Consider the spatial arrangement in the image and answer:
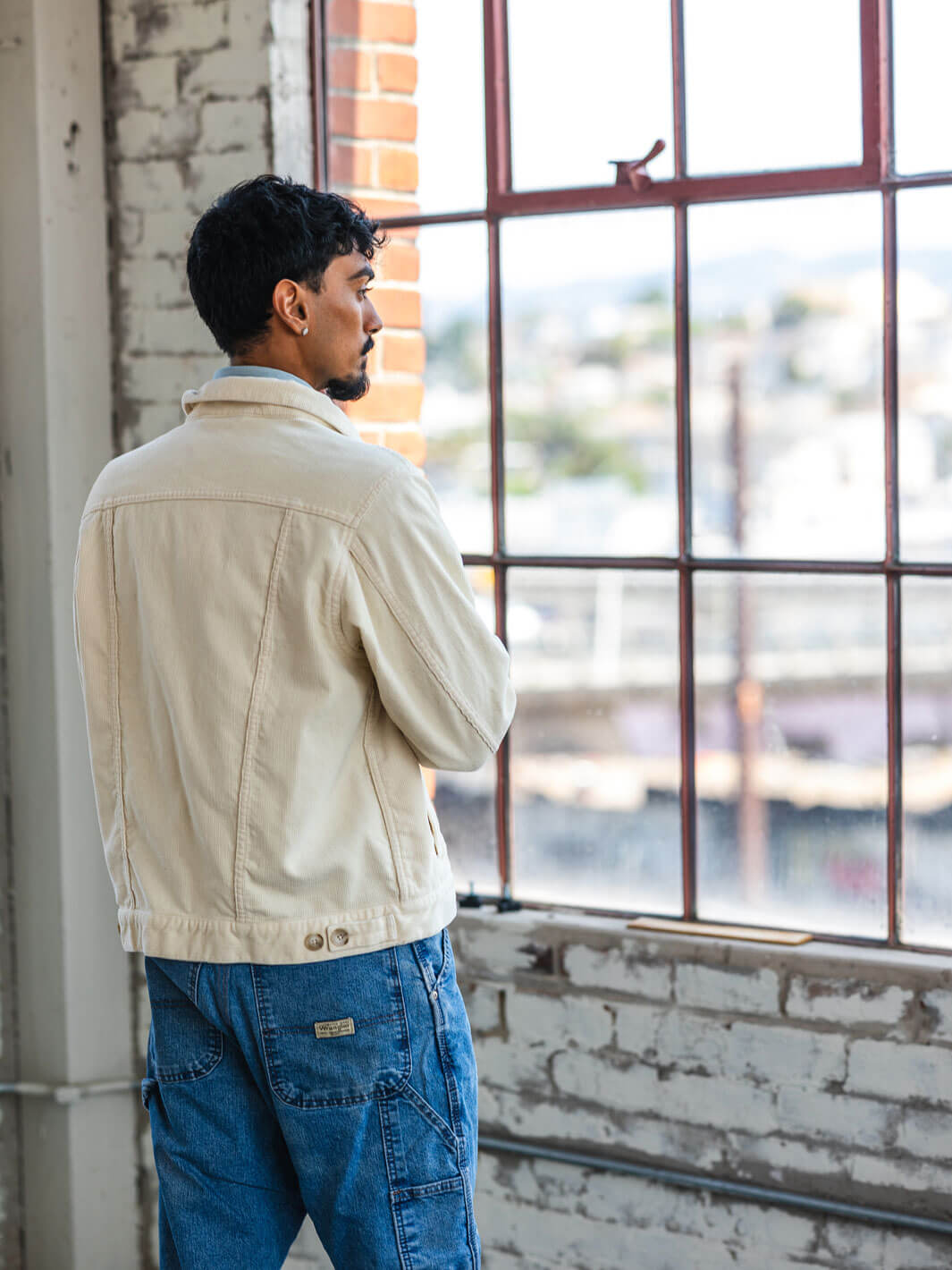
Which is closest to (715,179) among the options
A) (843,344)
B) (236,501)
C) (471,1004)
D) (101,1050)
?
(843,344)

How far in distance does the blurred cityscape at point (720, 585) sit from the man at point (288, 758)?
0.80 metres

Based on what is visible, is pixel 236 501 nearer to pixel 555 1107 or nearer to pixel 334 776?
pixel 334 776

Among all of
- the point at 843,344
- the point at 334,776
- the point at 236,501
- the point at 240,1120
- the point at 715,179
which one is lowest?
the point at 240,1120

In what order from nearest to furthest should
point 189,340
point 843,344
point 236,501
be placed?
point 236,501, point 843,344, point 189,340

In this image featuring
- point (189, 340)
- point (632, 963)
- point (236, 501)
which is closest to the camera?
point (236, 501)

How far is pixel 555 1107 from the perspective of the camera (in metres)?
2.28

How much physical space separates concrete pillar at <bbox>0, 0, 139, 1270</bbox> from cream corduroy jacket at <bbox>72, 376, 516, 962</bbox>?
1.04m

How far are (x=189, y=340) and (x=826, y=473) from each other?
108 cm

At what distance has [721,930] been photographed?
2.17 m

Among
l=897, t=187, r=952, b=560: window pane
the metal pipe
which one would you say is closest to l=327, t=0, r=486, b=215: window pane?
l=897, t=187, r=952, b=560: window pane

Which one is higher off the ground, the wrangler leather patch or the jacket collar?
the jacket collar

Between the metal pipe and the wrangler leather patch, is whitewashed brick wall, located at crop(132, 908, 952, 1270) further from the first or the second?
the wrangler leather patch

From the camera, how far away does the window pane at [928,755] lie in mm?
2021

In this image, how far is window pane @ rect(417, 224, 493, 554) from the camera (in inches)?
92.0
